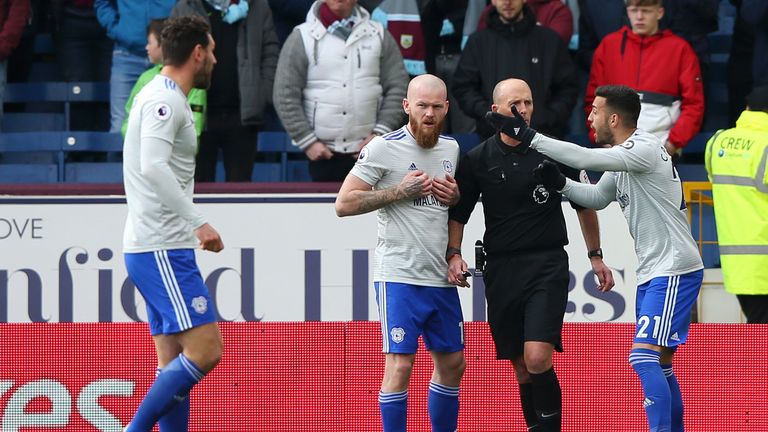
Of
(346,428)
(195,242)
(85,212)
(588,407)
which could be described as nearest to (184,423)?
(195,242)

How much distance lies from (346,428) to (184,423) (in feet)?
5.25

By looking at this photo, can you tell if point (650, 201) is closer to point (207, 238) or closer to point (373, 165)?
point (373, 165)

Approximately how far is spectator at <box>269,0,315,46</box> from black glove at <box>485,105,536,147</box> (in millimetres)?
4734

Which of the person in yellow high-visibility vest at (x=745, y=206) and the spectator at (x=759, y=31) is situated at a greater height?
the spectator at (x=759, y=31)

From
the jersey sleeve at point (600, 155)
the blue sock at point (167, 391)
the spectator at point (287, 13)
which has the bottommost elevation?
the blue sock at point (167, 391)

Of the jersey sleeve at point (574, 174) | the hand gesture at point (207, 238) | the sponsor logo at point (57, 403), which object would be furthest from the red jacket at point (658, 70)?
the hand gesture at point (207, 238)

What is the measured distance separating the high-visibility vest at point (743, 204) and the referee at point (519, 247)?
6.93 ft

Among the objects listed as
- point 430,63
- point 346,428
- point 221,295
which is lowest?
point 346,428

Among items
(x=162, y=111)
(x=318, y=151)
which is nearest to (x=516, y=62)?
(x=318, y=151)

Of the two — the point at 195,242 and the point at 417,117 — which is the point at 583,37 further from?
the point at 195,242

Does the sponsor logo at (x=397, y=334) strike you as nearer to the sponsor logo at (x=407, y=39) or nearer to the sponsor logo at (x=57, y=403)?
the sponsor logo at (x=57, y=403)

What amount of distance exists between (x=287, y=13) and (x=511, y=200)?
15.3ft

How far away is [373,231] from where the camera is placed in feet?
33.9

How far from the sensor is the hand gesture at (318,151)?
34.7 feet
